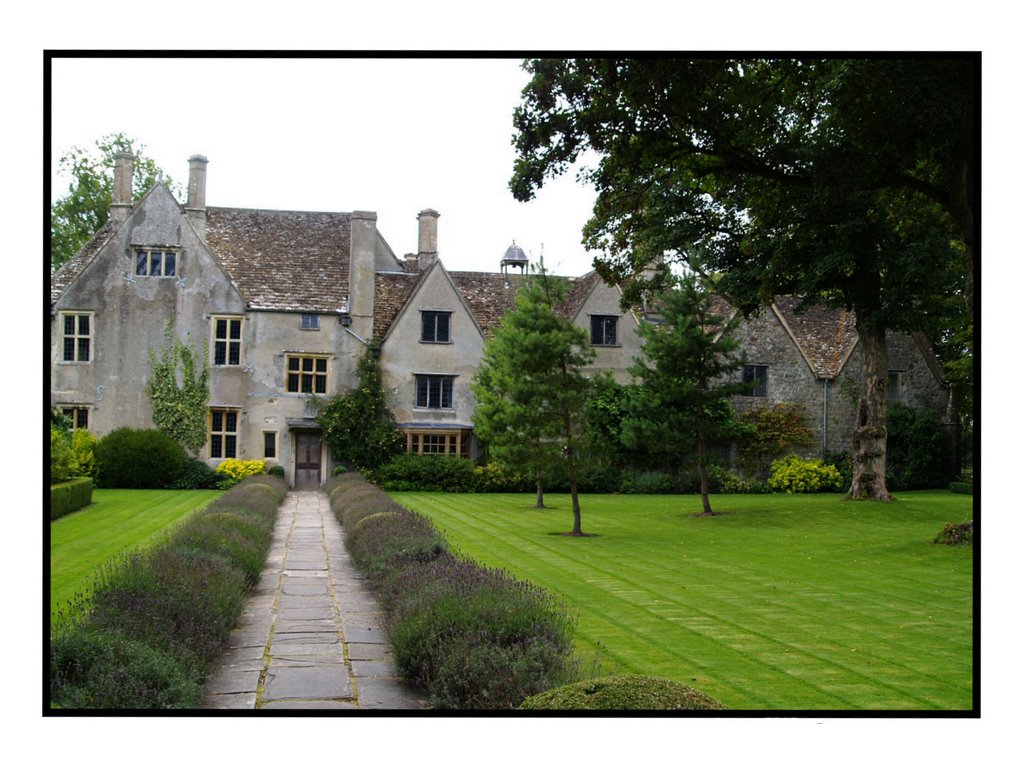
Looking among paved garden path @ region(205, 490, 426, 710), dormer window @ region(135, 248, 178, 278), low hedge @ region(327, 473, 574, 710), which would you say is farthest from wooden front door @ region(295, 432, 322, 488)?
low hedge @ region(327, 473, 574, 710)

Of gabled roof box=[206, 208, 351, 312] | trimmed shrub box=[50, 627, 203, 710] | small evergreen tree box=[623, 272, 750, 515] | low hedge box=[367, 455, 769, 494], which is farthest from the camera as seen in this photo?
low hedge box=[367, 455, 769, 494]

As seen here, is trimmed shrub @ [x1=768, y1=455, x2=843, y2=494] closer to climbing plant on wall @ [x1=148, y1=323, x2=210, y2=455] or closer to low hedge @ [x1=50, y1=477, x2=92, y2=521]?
climbing plant on wall @ [x1=148, y1=323, x2=210, y2=455]

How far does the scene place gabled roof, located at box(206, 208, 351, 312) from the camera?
1196 inches

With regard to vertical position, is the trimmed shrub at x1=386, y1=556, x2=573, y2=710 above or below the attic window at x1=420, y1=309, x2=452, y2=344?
below

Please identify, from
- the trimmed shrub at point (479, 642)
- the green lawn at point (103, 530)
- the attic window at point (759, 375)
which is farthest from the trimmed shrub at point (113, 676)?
the attic window at point (759, 375)

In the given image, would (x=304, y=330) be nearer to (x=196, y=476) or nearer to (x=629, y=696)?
(x=196, y=476)

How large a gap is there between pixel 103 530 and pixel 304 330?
54.2 feet

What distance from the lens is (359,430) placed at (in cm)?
3284

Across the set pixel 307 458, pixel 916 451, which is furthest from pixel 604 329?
pixel 916 451

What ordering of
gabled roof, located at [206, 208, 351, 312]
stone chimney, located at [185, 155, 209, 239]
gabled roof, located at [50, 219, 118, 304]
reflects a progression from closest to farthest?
1. stone chimney, located at [185, 155, 209, 239]
2. gabled roof, located at [50, 219, 118, 304]
3. gabled roof, located at [206, 208, 351, 312]

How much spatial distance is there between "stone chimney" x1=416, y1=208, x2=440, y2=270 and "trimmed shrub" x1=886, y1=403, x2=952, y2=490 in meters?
17.5

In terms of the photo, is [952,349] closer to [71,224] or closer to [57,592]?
[71,224]

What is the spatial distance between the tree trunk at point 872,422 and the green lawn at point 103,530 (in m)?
17.5

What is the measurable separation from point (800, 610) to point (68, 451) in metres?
14.8
